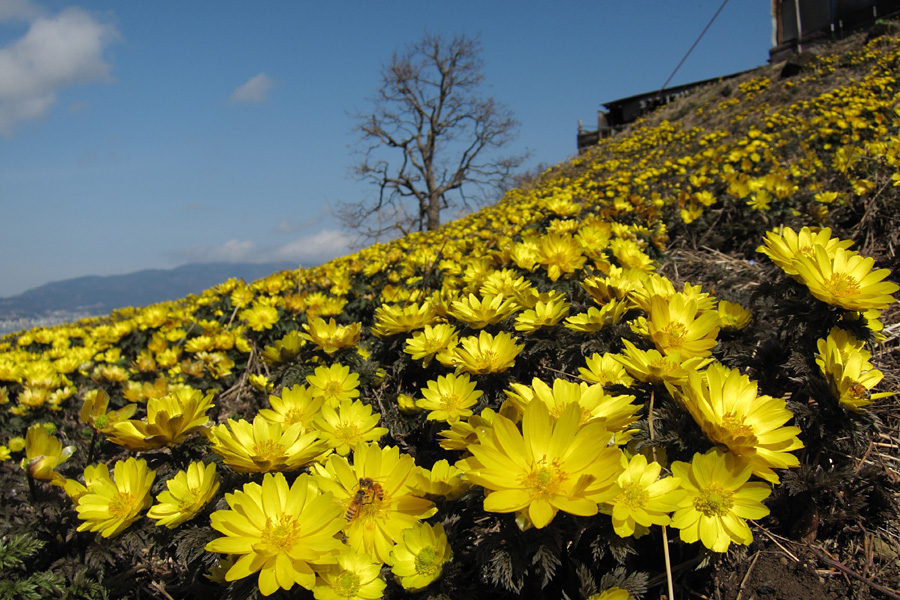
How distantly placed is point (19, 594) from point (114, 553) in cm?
27

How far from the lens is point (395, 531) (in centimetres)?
124

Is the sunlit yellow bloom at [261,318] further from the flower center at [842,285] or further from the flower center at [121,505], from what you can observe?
the flower center at [842,285]

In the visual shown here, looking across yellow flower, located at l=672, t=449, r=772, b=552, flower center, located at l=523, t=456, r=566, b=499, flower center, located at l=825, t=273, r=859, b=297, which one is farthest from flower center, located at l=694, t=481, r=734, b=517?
flower center, located at l=825, t=273, r=859, b=297

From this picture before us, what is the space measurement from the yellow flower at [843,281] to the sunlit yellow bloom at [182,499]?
71.4 inches

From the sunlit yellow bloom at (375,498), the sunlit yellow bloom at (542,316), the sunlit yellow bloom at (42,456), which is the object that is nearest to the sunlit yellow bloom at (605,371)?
the sunlit yellow bloom at (542,316)

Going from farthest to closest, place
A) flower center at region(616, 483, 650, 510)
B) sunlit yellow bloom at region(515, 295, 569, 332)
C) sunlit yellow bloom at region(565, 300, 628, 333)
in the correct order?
sunlit yellow bloom at region(515, 295, 569, 332) → sunlit yellow bloom at region(565, 300, 628, 333) → flower center at region(616, 483, 650, 510)

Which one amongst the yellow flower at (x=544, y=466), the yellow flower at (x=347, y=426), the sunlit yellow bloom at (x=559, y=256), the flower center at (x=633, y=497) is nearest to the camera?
the yellow flower at (x=544, y=466)

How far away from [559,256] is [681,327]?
99 cm

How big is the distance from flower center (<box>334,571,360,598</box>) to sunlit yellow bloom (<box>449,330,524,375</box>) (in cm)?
73

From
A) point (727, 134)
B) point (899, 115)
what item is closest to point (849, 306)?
point (899, 115)

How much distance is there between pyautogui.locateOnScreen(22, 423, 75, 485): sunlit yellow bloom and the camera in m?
1.80

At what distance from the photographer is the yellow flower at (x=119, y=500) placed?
1367 mm

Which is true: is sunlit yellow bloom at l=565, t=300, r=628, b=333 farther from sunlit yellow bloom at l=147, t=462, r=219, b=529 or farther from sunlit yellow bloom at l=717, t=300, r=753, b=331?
sunlit yellow bloom at l=147, t=462, r=219, b=529

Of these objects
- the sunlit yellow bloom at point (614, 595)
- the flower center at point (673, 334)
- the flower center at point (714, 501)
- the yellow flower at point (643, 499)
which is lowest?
the sunlit yellow bloom at point (614, 595)
